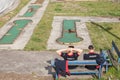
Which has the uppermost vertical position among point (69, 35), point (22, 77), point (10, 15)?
point (22, 77)

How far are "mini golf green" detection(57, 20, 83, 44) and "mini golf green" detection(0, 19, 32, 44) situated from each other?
2.72 m

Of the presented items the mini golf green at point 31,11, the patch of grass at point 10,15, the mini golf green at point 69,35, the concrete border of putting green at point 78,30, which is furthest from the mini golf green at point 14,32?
the mini golf green at point 69,35

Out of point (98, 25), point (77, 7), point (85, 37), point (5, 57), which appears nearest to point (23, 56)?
point (5, 57)

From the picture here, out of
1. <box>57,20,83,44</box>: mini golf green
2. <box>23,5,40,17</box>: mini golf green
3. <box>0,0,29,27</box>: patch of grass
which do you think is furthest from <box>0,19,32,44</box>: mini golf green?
<box>57,20,83,44</box>: mini golf green

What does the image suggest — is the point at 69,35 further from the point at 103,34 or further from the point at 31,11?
the point at 31,11

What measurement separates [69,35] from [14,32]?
3.47m

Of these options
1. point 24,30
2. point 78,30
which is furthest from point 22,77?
point 78,30

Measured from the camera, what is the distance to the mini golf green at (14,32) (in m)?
15.4

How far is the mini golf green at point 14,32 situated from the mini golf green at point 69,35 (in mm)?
2724

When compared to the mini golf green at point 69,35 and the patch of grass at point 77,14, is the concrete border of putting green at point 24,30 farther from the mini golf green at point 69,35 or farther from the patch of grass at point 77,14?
the mini golf green at point 69,35

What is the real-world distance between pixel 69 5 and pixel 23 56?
14.3 metres

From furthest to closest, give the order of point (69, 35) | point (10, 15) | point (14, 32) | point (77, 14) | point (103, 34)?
point (77, 14) < point (10, 15) < point (14, 32) < point (103, 34) < point (69, 35)

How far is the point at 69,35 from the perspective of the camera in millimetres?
16344

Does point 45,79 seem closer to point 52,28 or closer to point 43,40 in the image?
point 43,40
